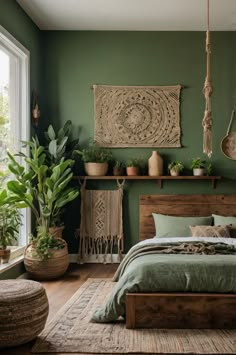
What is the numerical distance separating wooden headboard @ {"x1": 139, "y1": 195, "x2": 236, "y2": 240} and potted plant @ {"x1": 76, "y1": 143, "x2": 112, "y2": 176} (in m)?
0.76

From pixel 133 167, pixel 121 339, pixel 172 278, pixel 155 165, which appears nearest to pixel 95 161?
pixel 133 167

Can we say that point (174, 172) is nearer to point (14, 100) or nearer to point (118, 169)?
point (118, 169)

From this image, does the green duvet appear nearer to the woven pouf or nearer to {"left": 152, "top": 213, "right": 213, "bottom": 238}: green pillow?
the woven pouf

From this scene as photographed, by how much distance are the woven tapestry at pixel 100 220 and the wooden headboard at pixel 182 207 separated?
349 mm

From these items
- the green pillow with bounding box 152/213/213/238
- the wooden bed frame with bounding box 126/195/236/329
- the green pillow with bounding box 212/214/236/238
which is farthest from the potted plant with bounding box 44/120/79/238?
the wooden bed frame with bounding box 126/195/236/329

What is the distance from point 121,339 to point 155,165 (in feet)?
10.6

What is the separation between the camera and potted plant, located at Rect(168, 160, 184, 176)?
613 centimetres

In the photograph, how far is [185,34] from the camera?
6.33 metres

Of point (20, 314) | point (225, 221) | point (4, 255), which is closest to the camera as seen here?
point (20, 314)

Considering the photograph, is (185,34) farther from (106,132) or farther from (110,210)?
(110,210)

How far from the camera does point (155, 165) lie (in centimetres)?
616

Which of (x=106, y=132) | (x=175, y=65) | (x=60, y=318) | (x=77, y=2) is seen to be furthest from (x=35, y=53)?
(x=60, y=318)

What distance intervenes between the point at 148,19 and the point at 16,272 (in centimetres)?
364

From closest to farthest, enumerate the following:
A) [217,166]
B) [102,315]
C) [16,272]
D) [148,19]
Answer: [102,315] → [16,272] → [148,19] → [217,166]
